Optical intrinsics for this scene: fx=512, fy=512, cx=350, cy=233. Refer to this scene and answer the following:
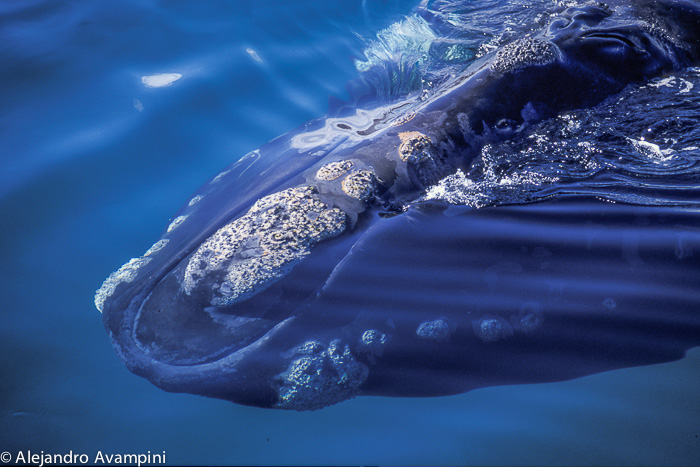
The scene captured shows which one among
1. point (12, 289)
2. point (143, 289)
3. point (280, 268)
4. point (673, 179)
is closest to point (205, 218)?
point (143, 289)

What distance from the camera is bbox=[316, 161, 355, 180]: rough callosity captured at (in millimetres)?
3391

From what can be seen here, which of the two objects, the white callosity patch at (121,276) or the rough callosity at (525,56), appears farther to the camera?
the rough callosity at (525,56)

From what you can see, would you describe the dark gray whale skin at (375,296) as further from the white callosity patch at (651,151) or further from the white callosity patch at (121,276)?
the white callosity patch at (651,151)

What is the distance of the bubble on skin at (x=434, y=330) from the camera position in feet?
9.55

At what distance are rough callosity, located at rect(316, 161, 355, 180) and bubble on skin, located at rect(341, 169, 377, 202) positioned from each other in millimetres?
66

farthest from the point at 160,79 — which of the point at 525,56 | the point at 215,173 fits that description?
the point at 525,56

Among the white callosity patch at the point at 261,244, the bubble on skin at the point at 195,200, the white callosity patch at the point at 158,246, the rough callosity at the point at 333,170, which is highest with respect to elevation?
the bubble on skin at the point at 195,200

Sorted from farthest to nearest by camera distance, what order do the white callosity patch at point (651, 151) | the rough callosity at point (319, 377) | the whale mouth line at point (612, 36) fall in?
the whale mouth line at point (612, 36) → the white callosity patch at point (651, 151) → the rough callosity at point (319, 377)

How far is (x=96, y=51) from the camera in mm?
5973

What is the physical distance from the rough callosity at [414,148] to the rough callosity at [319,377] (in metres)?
1.38

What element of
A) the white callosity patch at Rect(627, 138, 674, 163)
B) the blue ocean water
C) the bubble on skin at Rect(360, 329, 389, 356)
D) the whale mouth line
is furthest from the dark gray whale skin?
the whale mouth line

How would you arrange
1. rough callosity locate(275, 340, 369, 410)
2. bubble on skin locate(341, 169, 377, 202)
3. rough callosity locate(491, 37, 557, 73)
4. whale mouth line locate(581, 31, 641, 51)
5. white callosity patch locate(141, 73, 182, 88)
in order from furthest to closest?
1. white callosity patch locate(141, 73, 182, 88)
2. whale mouth line locate(581, 31, 641, 51)
3. rough callosity locate(491, 37, 557, 73)
4. bubble on skin locate(341, 169, 377, 202)
5. rough callosity locate(275, 340, 369, 410)

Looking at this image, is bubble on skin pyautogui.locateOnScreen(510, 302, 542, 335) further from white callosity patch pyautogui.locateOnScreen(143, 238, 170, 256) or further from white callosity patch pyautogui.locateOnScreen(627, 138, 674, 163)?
white callosity patch pyautogui.locateOnScreen(143, 238, 170, 256)

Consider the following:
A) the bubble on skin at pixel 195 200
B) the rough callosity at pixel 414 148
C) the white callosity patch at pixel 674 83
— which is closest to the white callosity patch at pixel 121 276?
the bubble on skin at pixel 195 200
